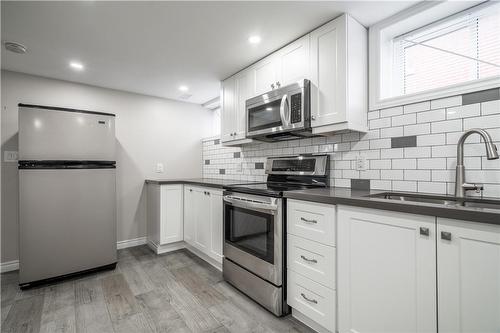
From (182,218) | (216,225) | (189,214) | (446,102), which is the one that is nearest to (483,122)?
(446,102)

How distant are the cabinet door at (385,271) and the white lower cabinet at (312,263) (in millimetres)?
58

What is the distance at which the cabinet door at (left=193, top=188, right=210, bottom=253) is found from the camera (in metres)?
2.73

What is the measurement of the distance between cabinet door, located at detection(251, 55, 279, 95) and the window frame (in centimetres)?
84

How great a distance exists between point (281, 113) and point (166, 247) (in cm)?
240

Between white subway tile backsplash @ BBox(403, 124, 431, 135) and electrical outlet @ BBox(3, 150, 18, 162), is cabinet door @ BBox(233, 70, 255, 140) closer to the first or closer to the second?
white subway tile backsplash @ BBox(403, 124, 431, 135)

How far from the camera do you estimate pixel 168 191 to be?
3166mm

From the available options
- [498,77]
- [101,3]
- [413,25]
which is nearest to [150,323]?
[101,3]

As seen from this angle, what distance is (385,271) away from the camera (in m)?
1.23

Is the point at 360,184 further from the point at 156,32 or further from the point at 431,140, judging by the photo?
the point at 156,32

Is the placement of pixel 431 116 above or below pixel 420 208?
above

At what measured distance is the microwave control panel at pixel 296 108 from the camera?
1.99 m

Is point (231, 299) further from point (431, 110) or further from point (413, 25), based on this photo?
point (413, 25)

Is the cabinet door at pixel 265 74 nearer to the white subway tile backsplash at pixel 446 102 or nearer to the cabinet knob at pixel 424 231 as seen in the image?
the white subway tile backsplash at pixel 446 102

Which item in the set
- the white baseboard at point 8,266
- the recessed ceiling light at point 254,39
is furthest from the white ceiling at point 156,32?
the white baseboard at point 8,266
